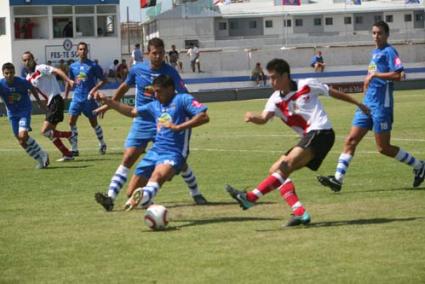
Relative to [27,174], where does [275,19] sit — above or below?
above

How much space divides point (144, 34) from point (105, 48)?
38474 mm

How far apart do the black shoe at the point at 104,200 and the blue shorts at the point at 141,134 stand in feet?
3.10

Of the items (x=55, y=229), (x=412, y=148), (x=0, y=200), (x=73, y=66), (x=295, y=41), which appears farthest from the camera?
(x=295, y=41)

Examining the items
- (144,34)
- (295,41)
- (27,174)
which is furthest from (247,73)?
(27,174)

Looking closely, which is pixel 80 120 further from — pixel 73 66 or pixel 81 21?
pixel 81 21

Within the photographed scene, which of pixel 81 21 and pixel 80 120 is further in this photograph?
pixel 81 21

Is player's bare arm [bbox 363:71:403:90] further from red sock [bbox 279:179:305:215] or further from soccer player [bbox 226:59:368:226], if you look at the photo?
red sock [bbox 279:179:305:215]

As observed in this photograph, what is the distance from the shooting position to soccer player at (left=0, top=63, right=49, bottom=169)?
19859mm

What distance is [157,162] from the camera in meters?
12.4

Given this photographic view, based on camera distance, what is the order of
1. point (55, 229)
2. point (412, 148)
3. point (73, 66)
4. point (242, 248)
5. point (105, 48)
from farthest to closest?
point (105, 48), point (73, 66), point (412, 148), point (55, 229), point (242, 248)

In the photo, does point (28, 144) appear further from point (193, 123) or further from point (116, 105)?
point (193, 123)

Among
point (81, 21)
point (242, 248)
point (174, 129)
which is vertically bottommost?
point (242, 248)

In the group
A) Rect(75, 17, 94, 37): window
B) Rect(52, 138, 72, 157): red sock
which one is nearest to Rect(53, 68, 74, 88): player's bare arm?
Rect(52, 138, 72, 157): red sock

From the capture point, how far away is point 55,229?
11938mm
